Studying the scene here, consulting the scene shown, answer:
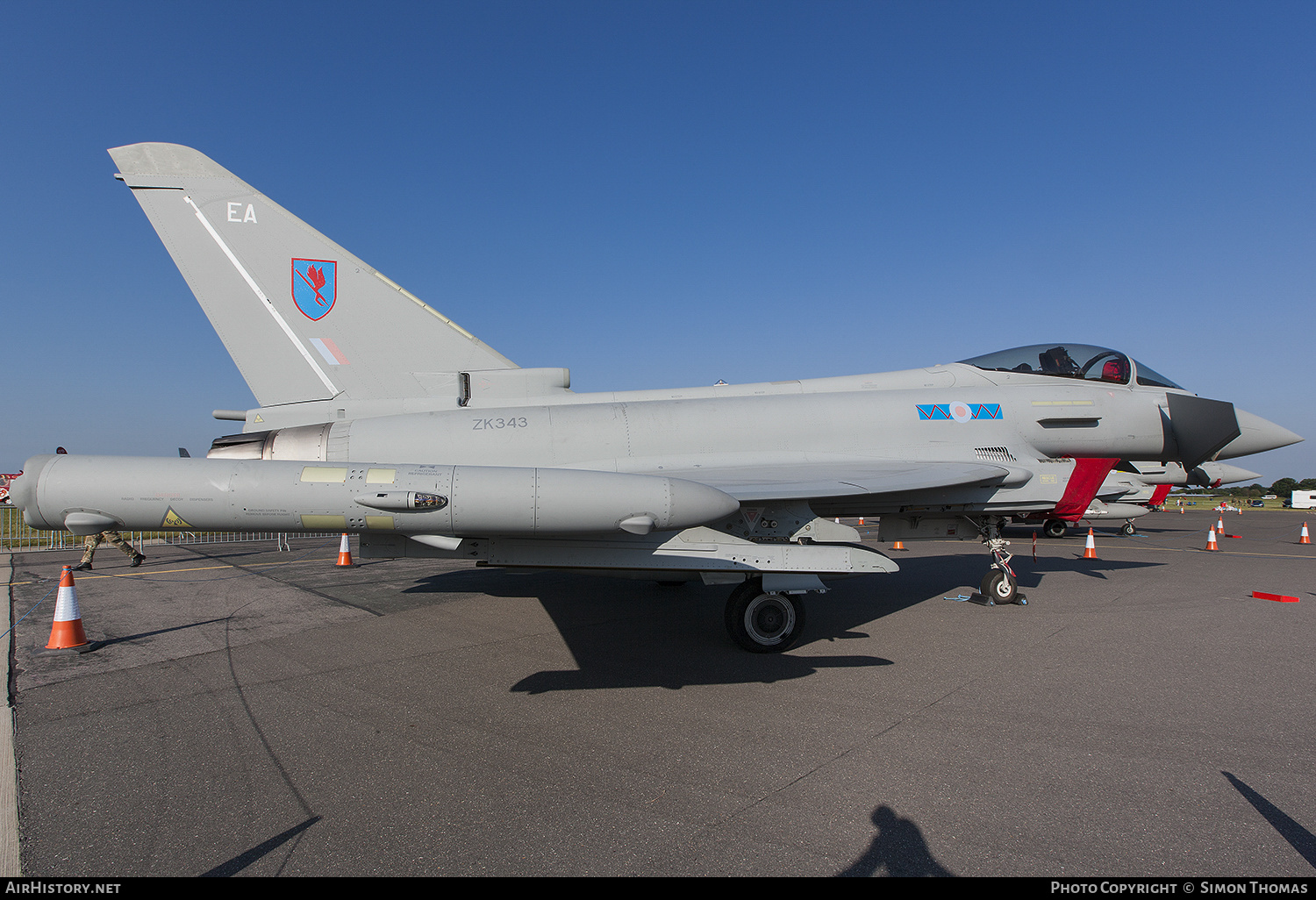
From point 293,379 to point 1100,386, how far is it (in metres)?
8.97

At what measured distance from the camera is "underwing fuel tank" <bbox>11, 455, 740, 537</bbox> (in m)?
3.84

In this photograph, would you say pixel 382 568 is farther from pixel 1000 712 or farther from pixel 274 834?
pixel 1000 712

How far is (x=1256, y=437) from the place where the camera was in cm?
743

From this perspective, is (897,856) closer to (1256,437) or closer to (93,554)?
(1256,437)

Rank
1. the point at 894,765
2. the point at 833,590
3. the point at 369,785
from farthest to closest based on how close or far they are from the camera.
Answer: the point at 833,590, the point at 894,765, the point at 369,785

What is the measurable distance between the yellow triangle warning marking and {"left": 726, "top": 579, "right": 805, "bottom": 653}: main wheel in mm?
4128

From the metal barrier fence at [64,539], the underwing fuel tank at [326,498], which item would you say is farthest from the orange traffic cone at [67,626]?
the metal barrier fence at [64,539]

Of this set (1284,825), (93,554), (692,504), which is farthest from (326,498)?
(93,554)

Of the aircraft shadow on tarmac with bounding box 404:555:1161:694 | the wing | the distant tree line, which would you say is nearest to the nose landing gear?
the aircraft shadow on tarmac with bounding box 404:555:1161:694

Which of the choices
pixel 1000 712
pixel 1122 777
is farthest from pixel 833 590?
pixel 1122 777

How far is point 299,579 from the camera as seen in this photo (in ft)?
30.1

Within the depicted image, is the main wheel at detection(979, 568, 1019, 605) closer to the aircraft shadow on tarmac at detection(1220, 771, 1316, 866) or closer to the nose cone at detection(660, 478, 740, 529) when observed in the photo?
the aircraft shadow on tarmac at detection(1220, 771, 1316, 866)

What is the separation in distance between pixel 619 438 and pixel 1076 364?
225 inches

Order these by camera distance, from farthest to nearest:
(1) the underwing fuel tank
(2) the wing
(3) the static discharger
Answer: (3) the static discharger
(2) the wing
(1) the underwing fuel tank
